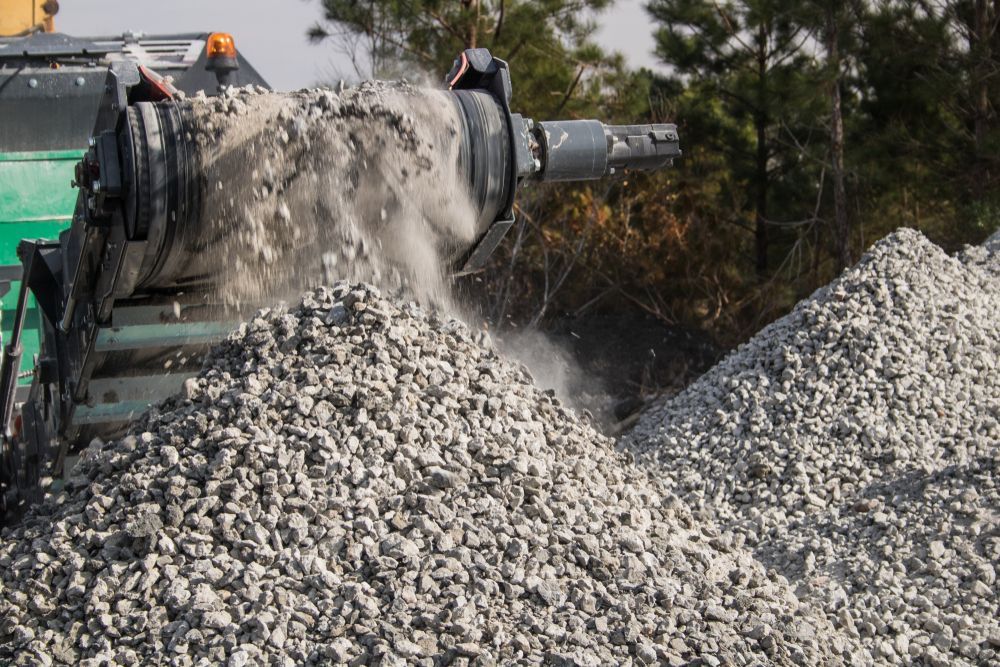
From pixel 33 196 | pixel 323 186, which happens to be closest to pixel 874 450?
pixel 323 186

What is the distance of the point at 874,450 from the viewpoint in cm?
610

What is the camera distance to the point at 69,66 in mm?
5793

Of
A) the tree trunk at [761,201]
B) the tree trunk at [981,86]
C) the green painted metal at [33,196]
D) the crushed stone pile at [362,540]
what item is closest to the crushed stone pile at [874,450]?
the crushed stone pile at [362,540]

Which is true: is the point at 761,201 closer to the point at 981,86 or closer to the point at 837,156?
the point at 837,156

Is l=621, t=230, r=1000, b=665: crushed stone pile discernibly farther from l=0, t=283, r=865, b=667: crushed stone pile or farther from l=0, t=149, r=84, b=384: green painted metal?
l=0, t=149, r=84, b=384: green painted metal

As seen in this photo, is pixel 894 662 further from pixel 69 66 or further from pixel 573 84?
pixel 573 84

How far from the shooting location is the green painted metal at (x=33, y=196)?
543 cm

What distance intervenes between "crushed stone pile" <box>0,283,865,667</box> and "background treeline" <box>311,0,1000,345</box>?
5.94m

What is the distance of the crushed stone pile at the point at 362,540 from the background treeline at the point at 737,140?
5945mm

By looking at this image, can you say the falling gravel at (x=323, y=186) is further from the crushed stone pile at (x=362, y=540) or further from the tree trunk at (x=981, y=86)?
the tree trunk at (x=981, y=86)

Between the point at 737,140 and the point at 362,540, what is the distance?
876 centimetres

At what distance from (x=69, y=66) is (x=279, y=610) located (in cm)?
360

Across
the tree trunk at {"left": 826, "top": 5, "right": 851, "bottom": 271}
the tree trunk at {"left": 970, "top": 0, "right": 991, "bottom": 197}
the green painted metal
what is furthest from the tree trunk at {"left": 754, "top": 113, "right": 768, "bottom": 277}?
the green painted metal

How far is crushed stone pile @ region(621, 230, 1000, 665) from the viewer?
4449 millimetres
